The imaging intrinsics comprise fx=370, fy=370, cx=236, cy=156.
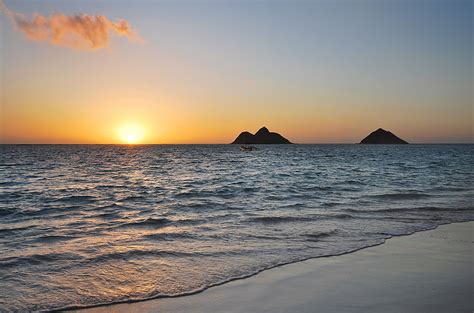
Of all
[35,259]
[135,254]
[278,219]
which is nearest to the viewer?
[35,259]

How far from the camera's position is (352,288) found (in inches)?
267

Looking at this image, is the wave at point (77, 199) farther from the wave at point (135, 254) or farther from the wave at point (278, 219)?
the wave at point (135, 254)

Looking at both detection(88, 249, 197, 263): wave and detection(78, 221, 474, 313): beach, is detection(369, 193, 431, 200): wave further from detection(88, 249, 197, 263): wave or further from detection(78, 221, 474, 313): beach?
detection(88, 249, 197, 263): wave

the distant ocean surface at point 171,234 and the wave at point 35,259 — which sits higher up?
the wave at point 35,259

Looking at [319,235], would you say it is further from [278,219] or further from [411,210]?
[411,210]

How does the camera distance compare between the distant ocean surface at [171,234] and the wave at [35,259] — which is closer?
the distant ocean surface at [171,234]

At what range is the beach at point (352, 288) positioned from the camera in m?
6.04

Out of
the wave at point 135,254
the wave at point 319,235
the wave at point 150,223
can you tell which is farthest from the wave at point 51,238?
the wave at point 319,235

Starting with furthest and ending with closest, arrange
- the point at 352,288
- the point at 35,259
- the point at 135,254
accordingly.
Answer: the point at 135,254 → the point at 35,259 → the point at 352,288

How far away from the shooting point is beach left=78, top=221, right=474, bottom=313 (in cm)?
604

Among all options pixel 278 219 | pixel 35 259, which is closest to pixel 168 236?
pixel 35 259

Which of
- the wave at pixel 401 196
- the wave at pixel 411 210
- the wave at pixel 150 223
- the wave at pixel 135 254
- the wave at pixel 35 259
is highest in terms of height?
the wave at pixel 35 259

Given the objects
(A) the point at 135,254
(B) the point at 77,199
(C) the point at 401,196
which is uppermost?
(A) the point at 135,254

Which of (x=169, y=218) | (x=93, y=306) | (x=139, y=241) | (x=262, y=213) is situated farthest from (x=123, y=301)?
(x=262, y=213)
